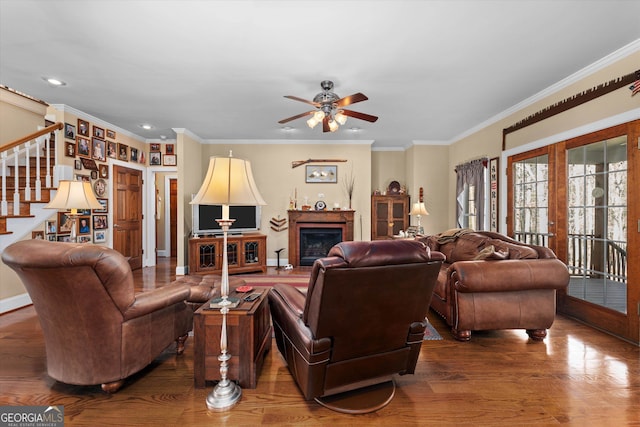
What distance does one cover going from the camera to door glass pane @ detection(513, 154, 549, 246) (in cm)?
365

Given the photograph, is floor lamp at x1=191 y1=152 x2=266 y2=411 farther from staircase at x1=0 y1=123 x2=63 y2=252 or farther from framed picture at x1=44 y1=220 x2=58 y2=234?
framed picture at x1=44 y1=220 x2=58 y2=234

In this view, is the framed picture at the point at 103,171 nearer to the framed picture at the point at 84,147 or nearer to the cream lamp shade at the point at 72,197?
Answer: the framed picture at the point at 84,147

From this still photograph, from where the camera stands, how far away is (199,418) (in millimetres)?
1647

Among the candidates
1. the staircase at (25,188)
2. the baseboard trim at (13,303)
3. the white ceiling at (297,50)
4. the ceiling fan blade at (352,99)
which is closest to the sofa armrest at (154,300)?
the white ceiling at (297,50)

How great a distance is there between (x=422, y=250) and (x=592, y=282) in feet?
9.54

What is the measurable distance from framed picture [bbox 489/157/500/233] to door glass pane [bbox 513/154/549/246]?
1.21 ft

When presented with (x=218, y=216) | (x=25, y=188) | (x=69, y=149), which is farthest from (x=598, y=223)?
(x=69, y=149)

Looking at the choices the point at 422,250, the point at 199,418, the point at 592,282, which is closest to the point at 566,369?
the point at 592,282

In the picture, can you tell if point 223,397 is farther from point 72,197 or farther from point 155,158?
point 155,158

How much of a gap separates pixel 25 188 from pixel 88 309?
2.79 meters

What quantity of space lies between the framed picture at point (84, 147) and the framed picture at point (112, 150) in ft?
1.25

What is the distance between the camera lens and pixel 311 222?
19.5ft

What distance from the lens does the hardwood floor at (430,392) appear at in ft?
5.43

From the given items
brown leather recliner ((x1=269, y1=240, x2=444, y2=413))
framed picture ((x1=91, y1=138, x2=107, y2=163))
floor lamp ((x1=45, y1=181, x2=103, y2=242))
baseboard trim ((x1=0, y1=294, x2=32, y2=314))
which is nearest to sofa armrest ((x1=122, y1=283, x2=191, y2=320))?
brown leather recliner ((x1=269, y1=240, x2=444, y2=413))
